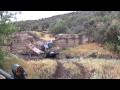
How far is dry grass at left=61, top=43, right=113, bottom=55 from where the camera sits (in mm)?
25188

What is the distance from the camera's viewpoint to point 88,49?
86.9 feet

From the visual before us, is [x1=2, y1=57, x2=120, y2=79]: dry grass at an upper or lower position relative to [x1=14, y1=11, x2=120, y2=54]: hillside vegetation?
lower

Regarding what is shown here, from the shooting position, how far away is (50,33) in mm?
35844

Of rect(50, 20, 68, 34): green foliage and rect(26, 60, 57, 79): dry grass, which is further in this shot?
rect(50, 20, 68, 34): green foliage

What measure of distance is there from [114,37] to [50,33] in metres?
10.9

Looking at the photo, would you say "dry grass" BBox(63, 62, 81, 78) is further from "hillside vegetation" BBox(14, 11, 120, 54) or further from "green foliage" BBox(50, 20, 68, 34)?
"green foliage" BBox(50, 20, 68, 34)

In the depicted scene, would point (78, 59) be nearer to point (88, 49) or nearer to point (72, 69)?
point (72, 69)

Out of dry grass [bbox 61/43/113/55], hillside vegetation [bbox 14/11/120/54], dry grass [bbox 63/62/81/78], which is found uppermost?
hillside vegetation [bbox 14/11/120/54]

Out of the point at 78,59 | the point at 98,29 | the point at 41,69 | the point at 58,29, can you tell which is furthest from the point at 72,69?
the point at 58,29

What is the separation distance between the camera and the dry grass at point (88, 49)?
25.2 m

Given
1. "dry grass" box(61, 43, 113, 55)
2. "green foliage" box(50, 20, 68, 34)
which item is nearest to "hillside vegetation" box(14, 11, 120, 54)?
"green foliage" box(50, 20, 68, 34)

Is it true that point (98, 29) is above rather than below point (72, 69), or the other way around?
above
